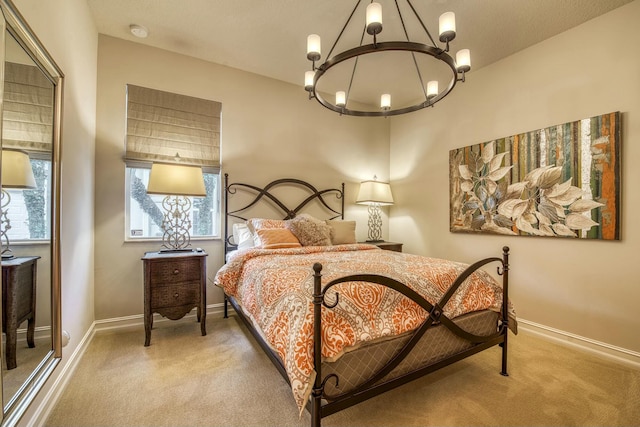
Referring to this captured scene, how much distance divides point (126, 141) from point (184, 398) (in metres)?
2.48

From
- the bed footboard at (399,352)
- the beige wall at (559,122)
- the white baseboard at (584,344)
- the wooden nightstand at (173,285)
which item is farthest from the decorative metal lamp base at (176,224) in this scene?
the white baseboard at (584,344)

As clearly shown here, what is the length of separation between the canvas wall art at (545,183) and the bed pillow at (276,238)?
2.13m

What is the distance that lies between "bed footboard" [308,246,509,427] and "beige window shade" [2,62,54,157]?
146 cm

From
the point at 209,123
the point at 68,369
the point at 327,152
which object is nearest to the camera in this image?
the point at 68,369

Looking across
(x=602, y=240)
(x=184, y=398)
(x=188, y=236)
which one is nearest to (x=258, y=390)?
(x=184, y=398)

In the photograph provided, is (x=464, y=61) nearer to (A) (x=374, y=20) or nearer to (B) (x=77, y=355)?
(A) (x=374, y=20)

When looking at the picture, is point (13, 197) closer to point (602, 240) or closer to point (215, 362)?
point (215, 362)

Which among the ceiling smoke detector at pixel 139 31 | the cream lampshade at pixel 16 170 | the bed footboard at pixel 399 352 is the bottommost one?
the bed footboard at pixel 399 352

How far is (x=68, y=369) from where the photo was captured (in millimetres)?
Result: 1900

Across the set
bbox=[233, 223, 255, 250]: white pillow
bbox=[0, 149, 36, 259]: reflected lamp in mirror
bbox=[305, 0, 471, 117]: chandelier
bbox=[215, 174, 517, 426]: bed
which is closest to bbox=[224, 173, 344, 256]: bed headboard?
bbox=[233, 223, 255, 250]: white pillow

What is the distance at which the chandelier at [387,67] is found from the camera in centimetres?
156

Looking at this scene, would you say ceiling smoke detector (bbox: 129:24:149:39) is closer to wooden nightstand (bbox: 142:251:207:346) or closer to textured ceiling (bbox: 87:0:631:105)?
textured ceiling (bbox: 87:0:631:105)

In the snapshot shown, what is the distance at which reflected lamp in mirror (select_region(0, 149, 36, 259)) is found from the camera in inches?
44.6

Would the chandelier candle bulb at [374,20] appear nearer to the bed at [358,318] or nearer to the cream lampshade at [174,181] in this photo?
the bed at [358,318]
